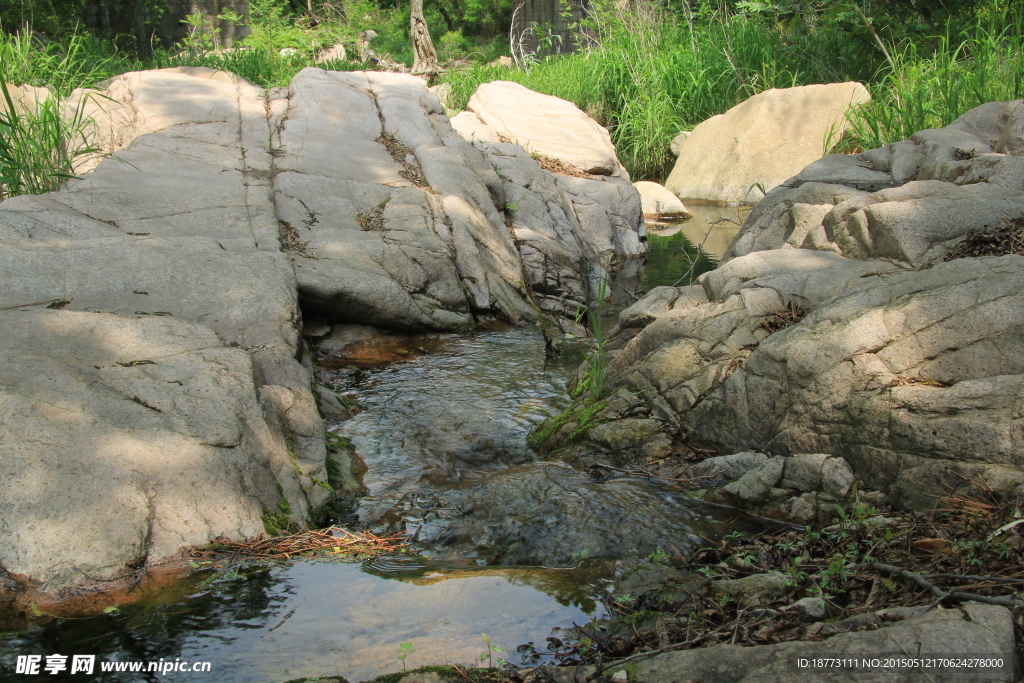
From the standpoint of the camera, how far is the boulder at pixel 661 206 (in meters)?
11.5

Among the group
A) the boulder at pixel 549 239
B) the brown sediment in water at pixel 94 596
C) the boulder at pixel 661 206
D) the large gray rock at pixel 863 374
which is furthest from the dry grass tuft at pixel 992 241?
the boulder at pixel 661 206

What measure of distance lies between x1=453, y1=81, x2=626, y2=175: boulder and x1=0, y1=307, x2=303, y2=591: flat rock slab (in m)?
7.24

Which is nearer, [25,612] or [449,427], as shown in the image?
[25,612]

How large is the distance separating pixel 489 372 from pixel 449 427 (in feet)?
3.09

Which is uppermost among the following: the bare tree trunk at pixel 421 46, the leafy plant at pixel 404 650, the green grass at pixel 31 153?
the bare tree trunk at pixel 421 46

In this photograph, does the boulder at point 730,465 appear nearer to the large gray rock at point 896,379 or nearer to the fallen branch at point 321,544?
the large gray rock at point 896,379

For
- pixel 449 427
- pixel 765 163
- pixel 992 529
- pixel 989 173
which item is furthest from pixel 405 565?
pixel 765 163

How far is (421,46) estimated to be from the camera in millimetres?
16516

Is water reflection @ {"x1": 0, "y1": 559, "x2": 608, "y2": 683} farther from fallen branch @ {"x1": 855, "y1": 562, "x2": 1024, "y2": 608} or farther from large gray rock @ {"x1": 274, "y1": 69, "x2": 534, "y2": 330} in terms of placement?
large gray rock @ {"x1": 274, "y1": 69, "x2": 534, "y2": 330}

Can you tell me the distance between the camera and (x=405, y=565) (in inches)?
111

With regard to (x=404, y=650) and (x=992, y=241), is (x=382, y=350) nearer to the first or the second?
(x=404, y=650)

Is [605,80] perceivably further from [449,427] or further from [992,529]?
[992,529]

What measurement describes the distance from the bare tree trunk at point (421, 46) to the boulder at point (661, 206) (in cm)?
707

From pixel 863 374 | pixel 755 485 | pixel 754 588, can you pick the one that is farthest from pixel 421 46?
pixel 754 588
